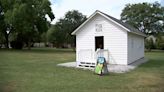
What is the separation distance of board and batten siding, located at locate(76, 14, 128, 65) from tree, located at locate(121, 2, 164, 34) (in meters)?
30.8

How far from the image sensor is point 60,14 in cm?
4641

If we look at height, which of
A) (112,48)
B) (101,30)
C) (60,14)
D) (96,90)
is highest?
(60,14)

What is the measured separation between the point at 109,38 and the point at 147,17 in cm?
3238

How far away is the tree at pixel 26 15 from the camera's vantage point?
110 feet

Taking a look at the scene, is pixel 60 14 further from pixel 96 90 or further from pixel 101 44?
pixel 96 90

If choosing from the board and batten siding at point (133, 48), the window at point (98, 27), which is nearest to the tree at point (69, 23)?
the board and batten siding at point (133, 48)

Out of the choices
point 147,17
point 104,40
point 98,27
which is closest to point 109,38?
point 104,40

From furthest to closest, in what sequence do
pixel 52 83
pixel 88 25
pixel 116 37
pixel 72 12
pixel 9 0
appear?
pixel 72 12
pixel 9 0
pixel 88 25
pixel 116 37
pixel 52 83

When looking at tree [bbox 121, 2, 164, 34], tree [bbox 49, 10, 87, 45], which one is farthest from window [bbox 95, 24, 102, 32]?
tree [bbox 121, 2, 164, 34]

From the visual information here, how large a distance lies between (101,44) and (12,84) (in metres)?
10.3

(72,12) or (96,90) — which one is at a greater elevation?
(72,12)

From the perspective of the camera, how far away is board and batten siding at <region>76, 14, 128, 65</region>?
15.7 meters

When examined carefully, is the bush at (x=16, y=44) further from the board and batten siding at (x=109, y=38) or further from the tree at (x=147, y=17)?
the board and batten siding at (x=109, y=38)

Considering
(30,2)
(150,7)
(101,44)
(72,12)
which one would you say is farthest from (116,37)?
(150,7)
